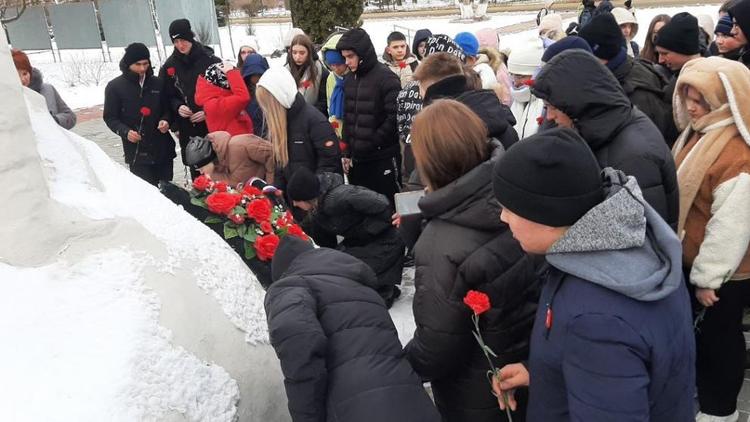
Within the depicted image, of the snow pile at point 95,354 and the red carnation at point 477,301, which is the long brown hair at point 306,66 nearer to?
the snow pile at point 95,354

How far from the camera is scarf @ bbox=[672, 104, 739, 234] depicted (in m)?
2.59

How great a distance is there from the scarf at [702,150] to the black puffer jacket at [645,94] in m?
0.72

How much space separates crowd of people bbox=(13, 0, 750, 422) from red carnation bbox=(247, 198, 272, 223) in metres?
0.52

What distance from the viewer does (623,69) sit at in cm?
347

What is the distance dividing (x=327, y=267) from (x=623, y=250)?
1.01 m

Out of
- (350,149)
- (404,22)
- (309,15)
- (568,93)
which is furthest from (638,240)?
(404,22)

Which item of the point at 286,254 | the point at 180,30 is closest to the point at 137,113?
the point at 180,30

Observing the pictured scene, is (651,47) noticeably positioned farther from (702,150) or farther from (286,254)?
(286,254)

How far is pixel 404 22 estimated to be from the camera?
26062 mm

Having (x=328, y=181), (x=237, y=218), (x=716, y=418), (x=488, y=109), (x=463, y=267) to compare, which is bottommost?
(x=716, y=418)

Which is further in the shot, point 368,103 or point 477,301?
point 368,103

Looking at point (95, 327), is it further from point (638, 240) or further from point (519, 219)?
point (638, 240)

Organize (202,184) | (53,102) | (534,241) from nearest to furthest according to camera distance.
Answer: (534,241) → (202,184) → (53,102)

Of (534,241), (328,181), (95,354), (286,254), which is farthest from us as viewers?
(328,181)
